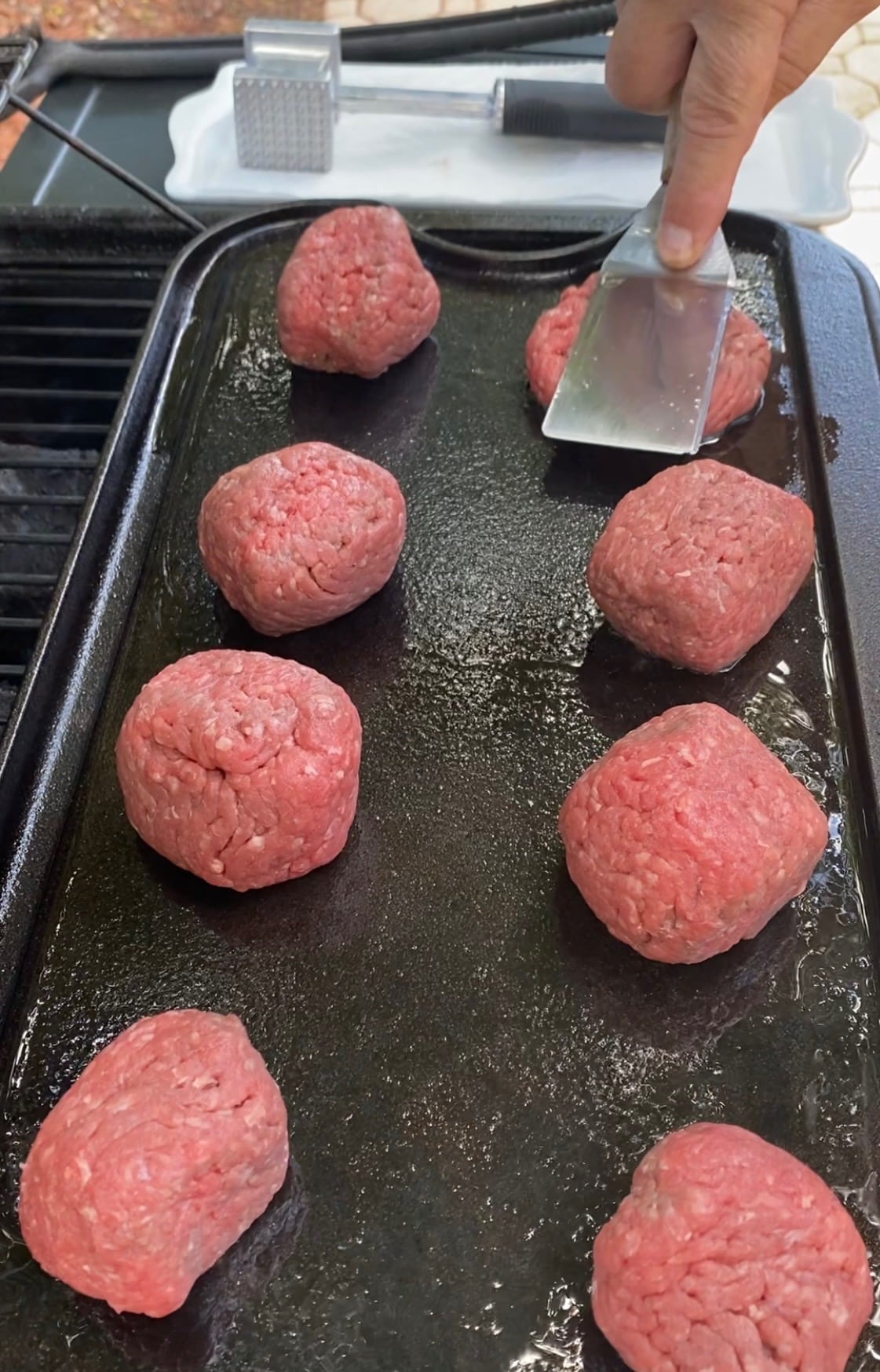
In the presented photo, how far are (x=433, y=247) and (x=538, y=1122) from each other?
1.70 m

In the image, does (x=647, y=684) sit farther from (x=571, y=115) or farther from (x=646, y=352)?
(x=571, y=115)

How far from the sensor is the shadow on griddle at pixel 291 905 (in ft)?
4.54

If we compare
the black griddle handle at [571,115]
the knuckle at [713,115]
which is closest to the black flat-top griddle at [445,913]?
the knuckle at [713,115]

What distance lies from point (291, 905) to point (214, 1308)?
470mm

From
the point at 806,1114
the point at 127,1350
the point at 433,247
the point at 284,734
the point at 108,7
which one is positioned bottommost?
the point at 127,1350

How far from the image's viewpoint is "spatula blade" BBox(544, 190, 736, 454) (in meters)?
1.83

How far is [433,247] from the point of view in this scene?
2176mm

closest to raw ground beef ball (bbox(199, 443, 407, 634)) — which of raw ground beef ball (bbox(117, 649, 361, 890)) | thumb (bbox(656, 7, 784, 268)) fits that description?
raw ground beef ball (bbox(117, 649, 361, 890))

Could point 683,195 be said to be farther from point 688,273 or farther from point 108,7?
point 108,7

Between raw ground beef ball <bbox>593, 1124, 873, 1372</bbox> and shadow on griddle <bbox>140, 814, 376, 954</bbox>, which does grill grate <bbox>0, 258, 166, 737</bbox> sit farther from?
raw ground beef ball <bbox>593, 1124, 873, 1372</bbox>

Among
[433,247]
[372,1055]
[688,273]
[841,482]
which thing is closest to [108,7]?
→ [433,247]

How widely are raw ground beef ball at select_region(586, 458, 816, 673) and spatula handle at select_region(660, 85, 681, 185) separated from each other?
0.48m

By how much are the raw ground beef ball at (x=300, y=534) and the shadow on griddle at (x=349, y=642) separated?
0.03m

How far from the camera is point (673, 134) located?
5.55 ft
